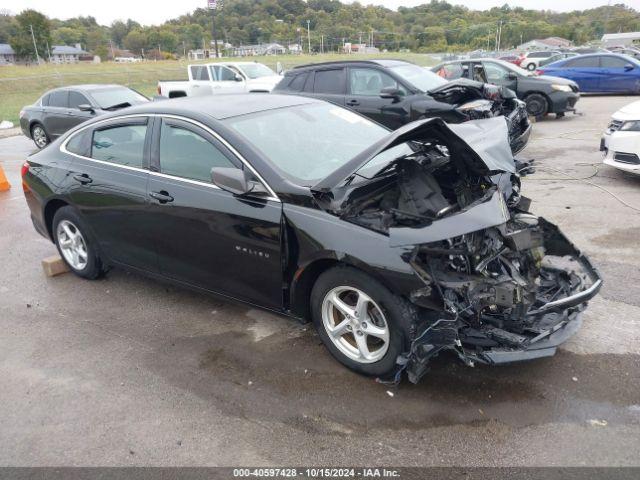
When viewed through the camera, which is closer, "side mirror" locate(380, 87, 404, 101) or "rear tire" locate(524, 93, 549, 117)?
"side mirror" locate(380, 87, 404, 101)

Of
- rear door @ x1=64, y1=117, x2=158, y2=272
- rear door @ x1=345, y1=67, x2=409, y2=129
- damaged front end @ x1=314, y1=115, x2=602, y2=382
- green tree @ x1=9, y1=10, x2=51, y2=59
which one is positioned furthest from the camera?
green tree @ x1=9, y1=10, x2=51, y2=59

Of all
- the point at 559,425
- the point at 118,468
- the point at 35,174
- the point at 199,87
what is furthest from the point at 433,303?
the point at 199,87

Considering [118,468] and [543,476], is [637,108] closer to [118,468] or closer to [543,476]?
[543,476]

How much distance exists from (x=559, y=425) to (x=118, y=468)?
2398 mm

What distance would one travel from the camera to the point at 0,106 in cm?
2688

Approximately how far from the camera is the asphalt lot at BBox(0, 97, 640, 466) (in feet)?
8.86

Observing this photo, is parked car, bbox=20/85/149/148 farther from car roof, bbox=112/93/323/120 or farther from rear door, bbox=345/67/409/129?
car roof, bbox=112/93/323/120

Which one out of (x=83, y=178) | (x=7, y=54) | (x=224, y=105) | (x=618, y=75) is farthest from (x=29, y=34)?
(x=224, y=105)

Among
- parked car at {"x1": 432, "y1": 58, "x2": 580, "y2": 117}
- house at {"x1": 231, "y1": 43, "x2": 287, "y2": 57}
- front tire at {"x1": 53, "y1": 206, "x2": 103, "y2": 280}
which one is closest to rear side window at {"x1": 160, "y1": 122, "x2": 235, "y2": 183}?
front tire at {"x1": 53, "y1": 206, "x2": 103, "y2": 280}

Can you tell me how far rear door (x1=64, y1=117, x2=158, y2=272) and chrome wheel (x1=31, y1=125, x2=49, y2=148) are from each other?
9.60m

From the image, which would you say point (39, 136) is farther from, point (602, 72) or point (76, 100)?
point (602, 72)

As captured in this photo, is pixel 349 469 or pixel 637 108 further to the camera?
pixel 637 108

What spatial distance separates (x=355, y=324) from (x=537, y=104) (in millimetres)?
11762

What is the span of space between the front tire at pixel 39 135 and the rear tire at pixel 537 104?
12.4 metres
